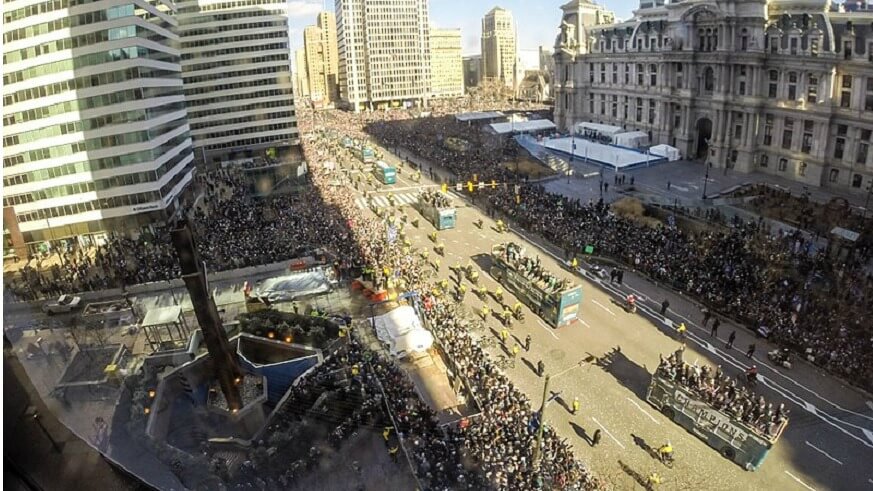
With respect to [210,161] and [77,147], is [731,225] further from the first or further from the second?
[210,161]

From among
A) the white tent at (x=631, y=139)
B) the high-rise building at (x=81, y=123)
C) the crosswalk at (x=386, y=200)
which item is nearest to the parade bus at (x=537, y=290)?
the crosswalk at (x=386, y=200)

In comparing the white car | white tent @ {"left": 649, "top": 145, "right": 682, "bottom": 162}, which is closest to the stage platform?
white tent @ {"left": 649, "top": 145, "right": 682, "bottom": 162}

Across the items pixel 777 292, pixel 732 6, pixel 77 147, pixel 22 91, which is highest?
pixel 732 6

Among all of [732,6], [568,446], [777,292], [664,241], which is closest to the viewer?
[568,446]

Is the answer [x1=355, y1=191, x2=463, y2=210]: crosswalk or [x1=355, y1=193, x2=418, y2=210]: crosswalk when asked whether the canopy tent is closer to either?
[x1=355, y1=191, x2=463, y2=210]: crosswalk

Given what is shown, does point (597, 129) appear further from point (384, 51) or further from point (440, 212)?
point (384, 51)

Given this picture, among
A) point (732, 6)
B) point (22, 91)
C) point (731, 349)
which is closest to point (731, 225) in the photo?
point (731, 349)

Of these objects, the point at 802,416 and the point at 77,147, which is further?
the point at 77,147
